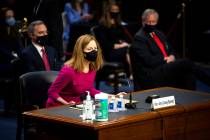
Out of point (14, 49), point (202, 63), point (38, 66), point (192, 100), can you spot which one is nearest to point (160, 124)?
point (192, 100)

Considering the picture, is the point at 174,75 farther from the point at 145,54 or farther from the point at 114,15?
the point at 114,15

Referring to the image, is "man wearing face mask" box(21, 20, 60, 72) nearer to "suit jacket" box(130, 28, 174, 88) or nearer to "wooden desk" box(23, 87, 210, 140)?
"suit jacket" box(130, 28, 174, 88)

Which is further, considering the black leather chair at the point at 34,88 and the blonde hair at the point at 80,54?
the black leather chair at the point at 34,88

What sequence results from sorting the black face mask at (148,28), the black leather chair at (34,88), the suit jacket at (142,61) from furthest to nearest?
the black face mask at (148,28) → the suit jacket at (142,61) → the black leather chair at (34,88)

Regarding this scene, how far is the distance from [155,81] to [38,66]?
1.57 m

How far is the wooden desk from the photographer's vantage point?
4.86 meters

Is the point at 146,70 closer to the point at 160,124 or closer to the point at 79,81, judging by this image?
the point at 79,81

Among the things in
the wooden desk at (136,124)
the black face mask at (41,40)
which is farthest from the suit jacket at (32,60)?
the wooden desk at (136,124)

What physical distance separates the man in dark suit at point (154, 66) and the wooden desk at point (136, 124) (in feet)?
6.67

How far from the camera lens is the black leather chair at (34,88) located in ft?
20.6

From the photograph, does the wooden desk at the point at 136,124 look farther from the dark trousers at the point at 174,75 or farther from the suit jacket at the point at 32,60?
the dark trousers at the point at 174,75

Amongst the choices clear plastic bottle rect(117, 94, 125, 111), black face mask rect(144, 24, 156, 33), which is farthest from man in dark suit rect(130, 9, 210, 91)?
clear plastic bottle rect(117, 94, 125, 111)

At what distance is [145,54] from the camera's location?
805 cm

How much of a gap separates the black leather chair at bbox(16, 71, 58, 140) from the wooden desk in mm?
501
